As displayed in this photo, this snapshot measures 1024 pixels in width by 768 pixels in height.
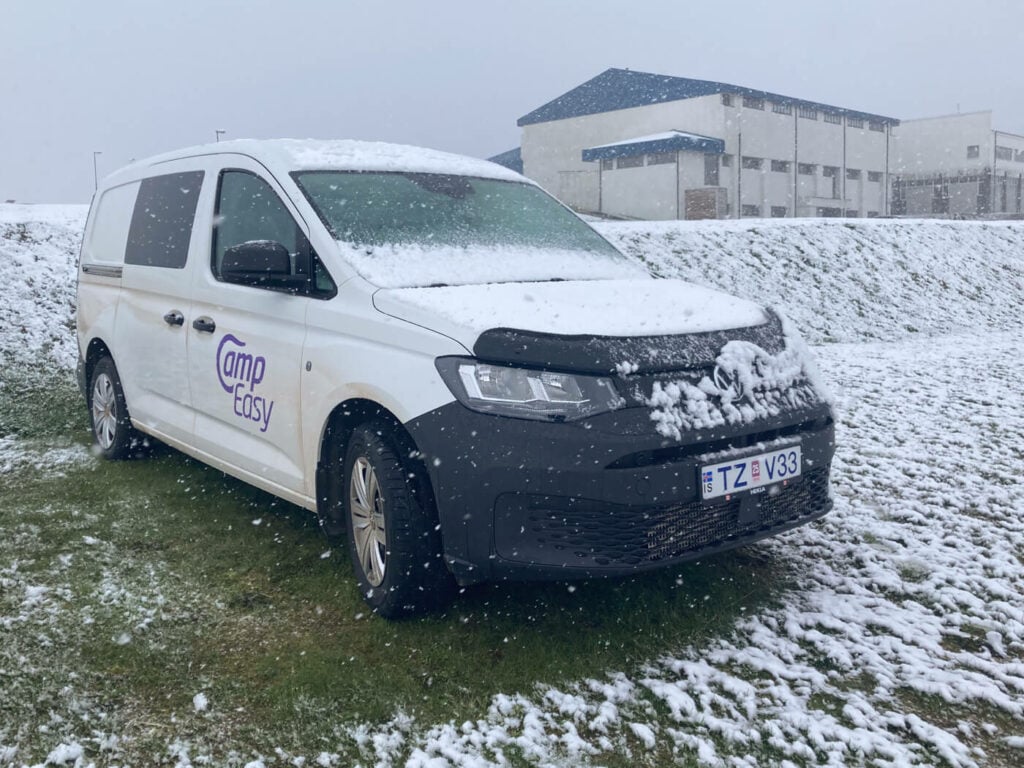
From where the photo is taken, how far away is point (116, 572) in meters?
3.95

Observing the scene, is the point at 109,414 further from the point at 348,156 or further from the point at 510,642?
the point at 510,642

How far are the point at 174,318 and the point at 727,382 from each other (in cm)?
287

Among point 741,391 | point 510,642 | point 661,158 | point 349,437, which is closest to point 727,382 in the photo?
point 741,391

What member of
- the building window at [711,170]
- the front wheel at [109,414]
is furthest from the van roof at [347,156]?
the building window at [711,170]

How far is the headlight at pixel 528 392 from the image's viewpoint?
2.92 metres

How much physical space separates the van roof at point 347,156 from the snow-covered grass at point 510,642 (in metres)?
1.76

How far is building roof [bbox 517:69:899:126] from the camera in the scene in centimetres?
4466

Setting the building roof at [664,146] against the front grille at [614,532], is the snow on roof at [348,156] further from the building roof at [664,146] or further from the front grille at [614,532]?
the building roof at [664,146]

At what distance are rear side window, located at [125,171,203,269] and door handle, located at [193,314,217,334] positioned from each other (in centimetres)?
43

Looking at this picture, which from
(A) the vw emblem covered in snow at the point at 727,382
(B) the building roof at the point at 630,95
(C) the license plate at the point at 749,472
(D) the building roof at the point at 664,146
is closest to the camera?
(C) the license plate at the point at 749,472

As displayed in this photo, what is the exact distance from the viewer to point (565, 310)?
10.7ft

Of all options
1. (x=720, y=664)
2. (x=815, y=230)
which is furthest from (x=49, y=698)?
(x=815, y=230)

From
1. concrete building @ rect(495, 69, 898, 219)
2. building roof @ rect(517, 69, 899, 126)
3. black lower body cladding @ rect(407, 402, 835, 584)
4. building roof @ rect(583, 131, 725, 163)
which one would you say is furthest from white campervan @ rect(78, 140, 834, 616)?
building roof @ rect(517, 69, 899, 126)

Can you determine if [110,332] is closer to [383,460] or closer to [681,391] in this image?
[383,460]
